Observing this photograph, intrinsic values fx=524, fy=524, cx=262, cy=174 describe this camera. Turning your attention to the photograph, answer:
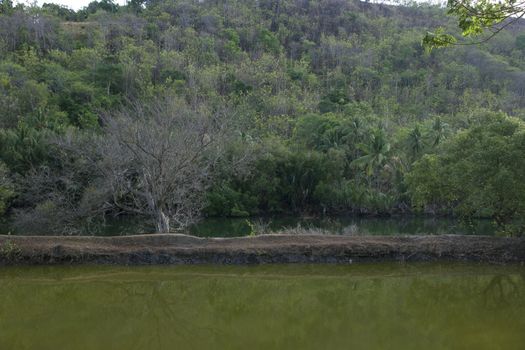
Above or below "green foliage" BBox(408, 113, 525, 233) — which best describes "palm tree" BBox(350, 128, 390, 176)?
below

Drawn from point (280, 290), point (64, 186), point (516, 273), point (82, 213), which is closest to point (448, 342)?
point (280, 290)

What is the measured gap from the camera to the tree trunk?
21.5 m

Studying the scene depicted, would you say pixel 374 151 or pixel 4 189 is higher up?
pixel 4 189

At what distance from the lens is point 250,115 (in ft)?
161

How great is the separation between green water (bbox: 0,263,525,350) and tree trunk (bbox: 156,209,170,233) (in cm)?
460

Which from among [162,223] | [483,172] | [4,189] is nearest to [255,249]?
[162,223]

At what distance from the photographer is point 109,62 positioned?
2254 inches

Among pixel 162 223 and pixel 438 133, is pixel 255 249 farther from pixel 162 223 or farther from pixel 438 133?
pixel 438 133

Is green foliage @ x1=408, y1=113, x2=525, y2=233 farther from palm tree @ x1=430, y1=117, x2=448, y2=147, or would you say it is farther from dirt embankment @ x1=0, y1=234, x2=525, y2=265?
palm tree @ x1=430, y1=117, x2=448, y2=147

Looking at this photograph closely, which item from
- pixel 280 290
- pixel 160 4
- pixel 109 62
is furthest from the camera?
pixel 160 4

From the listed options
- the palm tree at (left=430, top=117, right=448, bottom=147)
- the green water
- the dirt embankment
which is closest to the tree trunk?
the dirt embankment

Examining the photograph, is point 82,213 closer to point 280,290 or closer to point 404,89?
point 280,290

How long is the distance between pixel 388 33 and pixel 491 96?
32678 millimetres

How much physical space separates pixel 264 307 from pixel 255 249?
18.8ft
